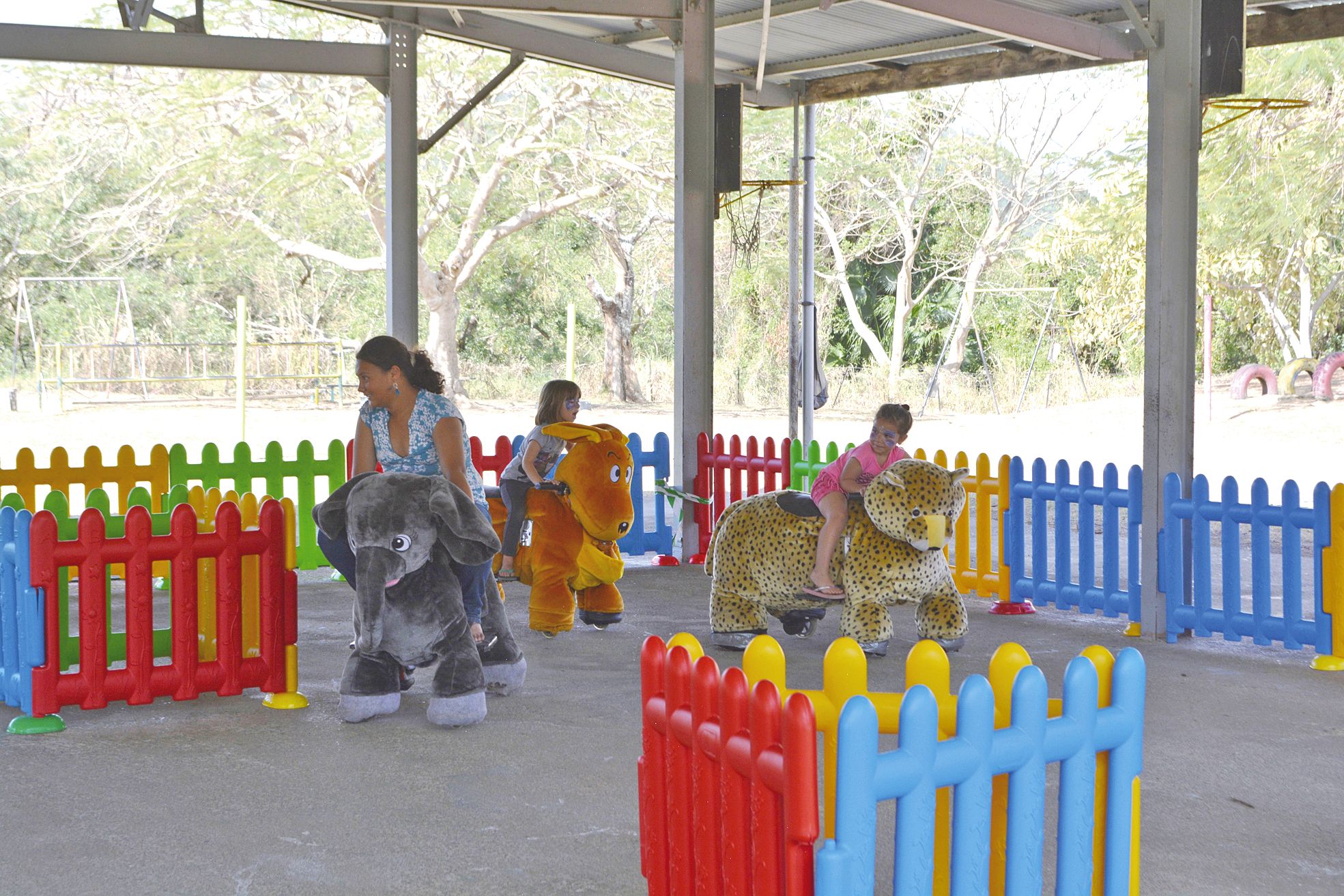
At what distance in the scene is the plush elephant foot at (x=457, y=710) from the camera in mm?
5234

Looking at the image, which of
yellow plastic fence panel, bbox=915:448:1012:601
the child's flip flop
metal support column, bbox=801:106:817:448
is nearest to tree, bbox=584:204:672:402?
metal support column, bbox=801:106:817:448

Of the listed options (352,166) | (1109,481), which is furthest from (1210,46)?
(352,166)

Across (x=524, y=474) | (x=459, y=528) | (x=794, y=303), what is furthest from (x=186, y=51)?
(x=459, y=528)

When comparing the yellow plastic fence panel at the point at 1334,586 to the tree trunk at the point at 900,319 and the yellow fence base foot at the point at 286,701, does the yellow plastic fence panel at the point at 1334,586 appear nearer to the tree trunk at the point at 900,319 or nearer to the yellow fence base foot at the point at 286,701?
the yellow fence base foot at the point at 286,701

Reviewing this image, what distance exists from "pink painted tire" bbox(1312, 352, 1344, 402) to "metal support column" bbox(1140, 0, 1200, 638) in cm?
1554

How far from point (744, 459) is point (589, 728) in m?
4.08

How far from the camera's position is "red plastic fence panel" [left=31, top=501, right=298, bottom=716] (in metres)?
5.17

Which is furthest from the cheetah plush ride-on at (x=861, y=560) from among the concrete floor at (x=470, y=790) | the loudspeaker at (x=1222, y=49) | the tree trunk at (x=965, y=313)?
the tree trunk at (x=965, y=313)

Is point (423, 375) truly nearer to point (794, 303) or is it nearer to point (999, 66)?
point (794, 303)

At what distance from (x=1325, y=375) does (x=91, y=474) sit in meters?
18.5

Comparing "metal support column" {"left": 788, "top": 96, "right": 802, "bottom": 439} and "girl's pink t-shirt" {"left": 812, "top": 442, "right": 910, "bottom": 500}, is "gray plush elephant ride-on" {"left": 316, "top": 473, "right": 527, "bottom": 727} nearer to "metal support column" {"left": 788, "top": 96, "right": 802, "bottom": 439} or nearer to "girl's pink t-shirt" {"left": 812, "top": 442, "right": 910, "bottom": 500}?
"girl's pink t-shirt" {"left": 812, "top": 442, "right": 910, "bottom": 500}

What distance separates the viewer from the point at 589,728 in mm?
5211

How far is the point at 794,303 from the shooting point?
11.6 m

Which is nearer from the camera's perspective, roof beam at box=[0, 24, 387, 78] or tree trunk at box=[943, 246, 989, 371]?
roof beam at box=[0, 24, 387, 78]
